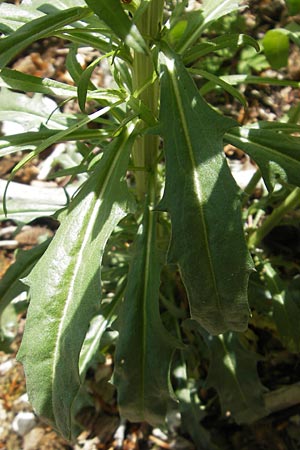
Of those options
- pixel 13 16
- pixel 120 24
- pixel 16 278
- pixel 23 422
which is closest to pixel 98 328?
pixel 16 278

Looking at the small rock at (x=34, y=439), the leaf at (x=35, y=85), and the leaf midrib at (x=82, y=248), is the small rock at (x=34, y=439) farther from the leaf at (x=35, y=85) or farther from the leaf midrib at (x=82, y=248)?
the leaf at (x=35, y=85)

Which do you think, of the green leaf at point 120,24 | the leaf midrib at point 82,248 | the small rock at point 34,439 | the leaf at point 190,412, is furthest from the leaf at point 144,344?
the small rock at point 34,439

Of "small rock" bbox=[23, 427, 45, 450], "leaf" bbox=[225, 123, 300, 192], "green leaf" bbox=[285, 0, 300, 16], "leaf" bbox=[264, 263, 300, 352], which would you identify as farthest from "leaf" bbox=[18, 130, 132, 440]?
"small rock" bbox=[23, 427, 45, 450]

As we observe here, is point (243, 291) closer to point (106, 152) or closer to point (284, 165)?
point (284, 165)

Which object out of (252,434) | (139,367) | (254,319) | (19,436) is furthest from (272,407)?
(19,436)

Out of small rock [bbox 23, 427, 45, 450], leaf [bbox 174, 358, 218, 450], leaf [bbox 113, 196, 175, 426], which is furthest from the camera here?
small rock [bbox 23, 427, 45, 450]

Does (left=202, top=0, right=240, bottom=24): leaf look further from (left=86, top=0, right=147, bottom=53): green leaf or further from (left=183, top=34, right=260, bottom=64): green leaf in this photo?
(left=86, top=0, right=147, bottom=53): green leaf
